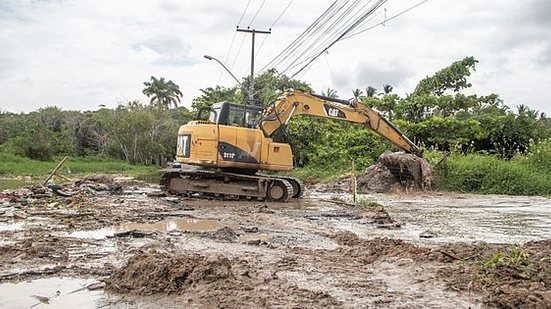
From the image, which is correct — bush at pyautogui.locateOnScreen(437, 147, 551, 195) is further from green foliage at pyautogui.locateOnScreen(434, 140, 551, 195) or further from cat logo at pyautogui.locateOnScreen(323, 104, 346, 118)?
cat logo at pyautogui.locateOnScreen(323, 104, 346, 118)

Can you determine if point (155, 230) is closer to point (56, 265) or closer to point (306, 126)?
point (56, 265)

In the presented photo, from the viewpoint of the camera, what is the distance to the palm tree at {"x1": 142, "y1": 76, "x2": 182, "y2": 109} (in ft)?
252

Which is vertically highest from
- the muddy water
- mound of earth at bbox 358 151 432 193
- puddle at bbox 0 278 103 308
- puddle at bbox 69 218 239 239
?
mound of earth at bbox 358 151 432 193

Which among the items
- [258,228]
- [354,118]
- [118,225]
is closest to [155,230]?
[118,225]

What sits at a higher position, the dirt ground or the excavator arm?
the excavator arm

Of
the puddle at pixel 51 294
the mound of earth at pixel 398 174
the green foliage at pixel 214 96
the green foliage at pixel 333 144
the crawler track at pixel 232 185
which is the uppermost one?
the green foliage at pixel 214 96

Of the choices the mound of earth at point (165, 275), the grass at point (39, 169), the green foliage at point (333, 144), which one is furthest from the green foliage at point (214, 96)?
the mound of earth at point (165, 275)

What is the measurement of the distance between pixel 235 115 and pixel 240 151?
4.31 ft

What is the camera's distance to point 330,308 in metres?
4.97

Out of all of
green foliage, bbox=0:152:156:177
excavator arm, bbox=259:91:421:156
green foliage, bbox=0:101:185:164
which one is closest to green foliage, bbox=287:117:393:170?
excavator arm, bbox=259:91:421:156

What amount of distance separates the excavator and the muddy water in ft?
12.1

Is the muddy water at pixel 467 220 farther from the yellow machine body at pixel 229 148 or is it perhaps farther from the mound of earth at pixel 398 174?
the yellow machine body at pixel 229 148

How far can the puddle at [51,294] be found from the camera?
5.27m

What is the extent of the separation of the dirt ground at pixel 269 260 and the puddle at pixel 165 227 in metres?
0.02
